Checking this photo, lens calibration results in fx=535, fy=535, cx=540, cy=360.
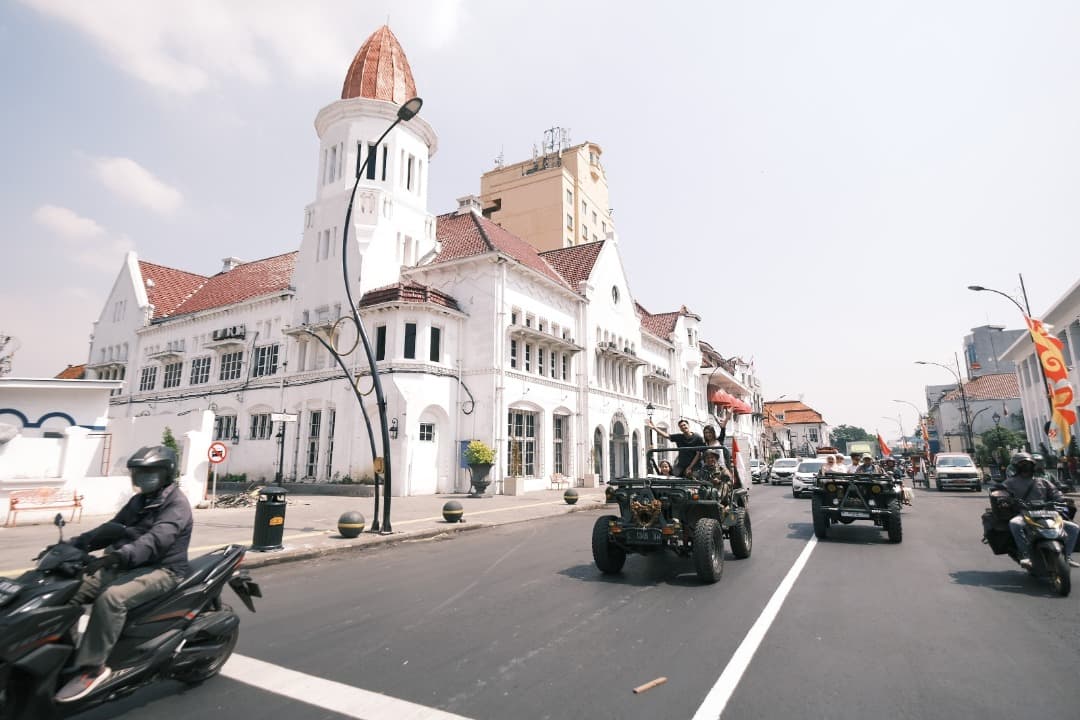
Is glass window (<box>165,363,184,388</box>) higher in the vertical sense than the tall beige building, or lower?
lower

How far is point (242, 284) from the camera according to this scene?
36.3 meters

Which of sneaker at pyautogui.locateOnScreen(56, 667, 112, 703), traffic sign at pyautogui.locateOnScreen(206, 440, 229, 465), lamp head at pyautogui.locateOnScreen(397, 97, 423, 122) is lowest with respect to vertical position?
sneaker at pyautogui.locateOnScreen(56, 667, 112, 703)

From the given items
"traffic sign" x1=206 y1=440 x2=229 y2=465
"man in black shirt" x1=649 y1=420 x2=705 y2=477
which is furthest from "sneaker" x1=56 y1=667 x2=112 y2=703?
"traffic sign" x1=206 y1=440 x2=229 y2=465

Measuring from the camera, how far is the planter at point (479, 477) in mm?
22984

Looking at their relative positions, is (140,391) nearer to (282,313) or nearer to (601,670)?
(282,313)

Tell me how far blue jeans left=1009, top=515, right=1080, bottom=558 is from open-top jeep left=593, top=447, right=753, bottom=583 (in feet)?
11.8

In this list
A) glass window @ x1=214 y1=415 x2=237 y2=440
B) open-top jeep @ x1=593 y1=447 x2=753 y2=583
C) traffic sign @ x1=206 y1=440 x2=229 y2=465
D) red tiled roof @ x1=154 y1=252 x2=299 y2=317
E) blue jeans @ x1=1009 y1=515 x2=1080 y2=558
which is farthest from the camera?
red tiled roof @ x1=154 y1=252 x2=299 y2=317

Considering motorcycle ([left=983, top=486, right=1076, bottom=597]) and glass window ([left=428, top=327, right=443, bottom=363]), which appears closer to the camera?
motorcycle ([left=983, top=486, right=1076, bottom=597])

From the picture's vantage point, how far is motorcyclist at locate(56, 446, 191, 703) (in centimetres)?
328

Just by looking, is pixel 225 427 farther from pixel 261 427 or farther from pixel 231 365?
pixel 231 365

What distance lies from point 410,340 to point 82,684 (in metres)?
21.9

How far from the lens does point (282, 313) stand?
98.7 ft

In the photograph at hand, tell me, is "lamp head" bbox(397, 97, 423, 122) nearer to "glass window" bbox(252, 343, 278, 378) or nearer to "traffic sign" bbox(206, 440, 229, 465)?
"traffic sign" bbox(206, 440, 229, 465)

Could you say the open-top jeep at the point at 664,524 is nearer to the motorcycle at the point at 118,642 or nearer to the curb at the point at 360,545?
the motorcycle at the point at 118,642
